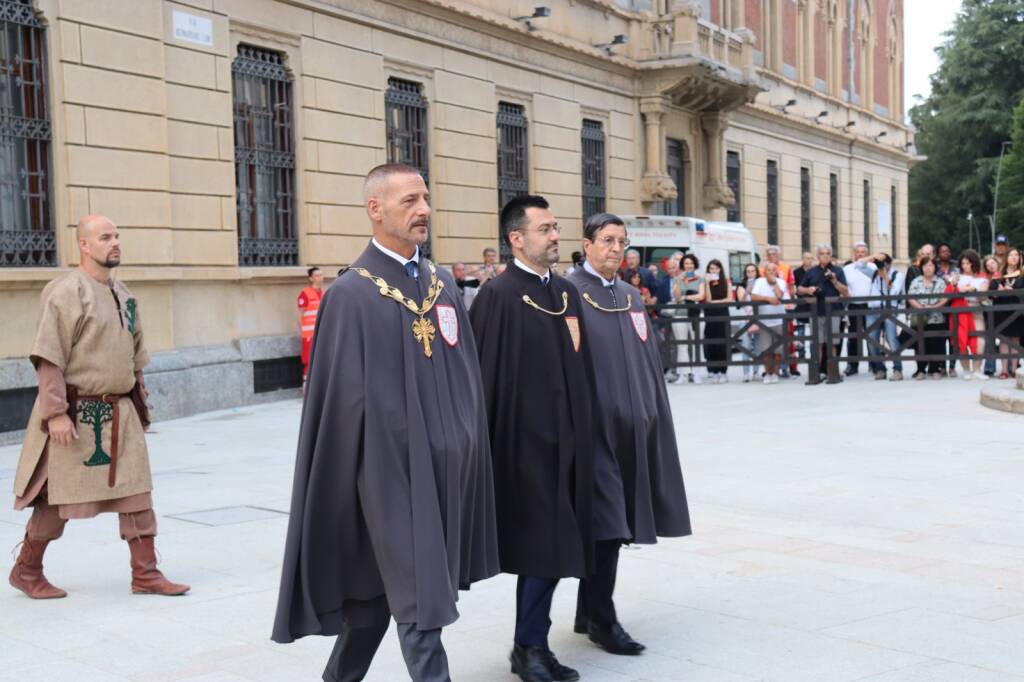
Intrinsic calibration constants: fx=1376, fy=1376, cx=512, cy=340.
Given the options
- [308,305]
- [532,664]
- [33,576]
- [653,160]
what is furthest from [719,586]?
[653,160]

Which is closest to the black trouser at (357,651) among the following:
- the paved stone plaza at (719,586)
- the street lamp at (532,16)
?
the paved stone plaza at (719,586)

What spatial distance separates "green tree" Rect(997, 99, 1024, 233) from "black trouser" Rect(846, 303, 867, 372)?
156ft

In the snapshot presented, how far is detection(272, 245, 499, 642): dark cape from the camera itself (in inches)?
164

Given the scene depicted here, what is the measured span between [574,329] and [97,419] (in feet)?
8.55

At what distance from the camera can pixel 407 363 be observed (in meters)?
4.30

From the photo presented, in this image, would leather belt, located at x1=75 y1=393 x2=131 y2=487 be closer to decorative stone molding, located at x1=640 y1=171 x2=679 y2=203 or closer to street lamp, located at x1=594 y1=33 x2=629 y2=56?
street lamp, located at x1=594 y1=33 x2=629 y2=56

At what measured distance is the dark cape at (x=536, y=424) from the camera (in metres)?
5.00

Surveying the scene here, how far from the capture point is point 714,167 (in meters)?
28.9

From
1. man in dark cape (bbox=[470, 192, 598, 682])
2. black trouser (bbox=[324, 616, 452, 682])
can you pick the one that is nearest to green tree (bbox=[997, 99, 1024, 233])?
man in dark cape (bbox=[470, 192, 598, 682])

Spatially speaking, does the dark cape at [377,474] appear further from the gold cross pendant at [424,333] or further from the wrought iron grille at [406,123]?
the wrought iron grille at [406,123]

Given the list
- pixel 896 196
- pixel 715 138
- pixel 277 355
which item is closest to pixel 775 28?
pixel 715 138

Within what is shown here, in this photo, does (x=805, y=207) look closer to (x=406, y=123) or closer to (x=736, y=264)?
(x=736, y=264)

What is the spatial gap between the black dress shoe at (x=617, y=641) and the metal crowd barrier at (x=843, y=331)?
12.3 m

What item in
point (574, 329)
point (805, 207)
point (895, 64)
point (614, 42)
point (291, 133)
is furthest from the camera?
point (895, 64)
